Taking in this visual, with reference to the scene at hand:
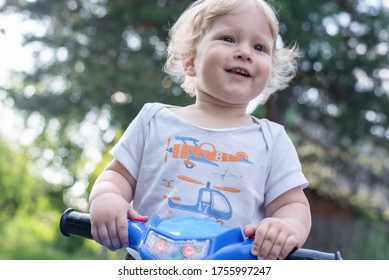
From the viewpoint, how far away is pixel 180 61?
79.7 inches

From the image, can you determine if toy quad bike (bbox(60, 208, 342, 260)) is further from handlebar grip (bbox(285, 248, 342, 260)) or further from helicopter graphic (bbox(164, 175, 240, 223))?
helicopter graphic (bbox(164, 175, 240, 223))

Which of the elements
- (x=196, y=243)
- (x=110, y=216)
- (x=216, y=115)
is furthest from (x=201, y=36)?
(x=196, y=243)

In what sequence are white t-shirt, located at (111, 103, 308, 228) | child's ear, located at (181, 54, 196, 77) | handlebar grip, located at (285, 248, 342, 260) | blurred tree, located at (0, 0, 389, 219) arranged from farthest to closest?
blurred tree, located at (0, 0, 389, 219), child's ear, located at (181, 54, 196, 77), white t-shirt, located at (111, 103, 308, 228), handlebar grip, located at (285, 248, 342, 260)

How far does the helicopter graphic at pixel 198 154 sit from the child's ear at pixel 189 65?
30cm

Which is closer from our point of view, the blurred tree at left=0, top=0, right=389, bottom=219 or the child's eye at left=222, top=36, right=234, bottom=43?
the child's eye at left=222, top=36, right=234, bottom=43

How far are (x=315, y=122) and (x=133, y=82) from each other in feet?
9.42

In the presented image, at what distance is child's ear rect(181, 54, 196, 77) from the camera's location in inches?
74.4

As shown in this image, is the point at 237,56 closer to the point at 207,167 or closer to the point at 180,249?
the point at 207,167

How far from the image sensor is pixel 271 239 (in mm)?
1337

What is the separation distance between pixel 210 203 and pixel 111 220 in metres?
0.25

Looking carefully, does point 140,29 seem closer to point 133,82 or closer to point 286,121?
point 133,82

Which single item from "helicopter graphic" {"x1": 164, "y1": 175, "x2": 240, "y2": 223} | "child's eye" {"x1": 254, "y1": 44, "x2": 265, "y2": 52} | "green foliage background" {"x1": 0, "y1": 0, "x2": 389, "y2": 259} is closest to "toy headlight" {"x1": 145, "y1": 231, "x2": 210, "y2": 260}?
"helicopter graphic" {"x1": 164, "y1": 175, "x2": 240, "y2": 223}

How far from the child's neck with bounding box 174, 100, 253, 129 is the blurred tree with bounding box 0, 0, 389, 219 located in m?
5.42
